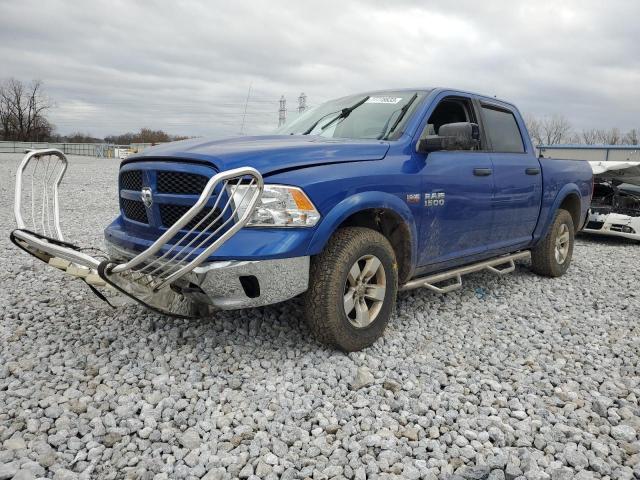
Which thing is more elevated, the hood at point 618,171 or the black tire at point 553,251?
the hood at point 618,171

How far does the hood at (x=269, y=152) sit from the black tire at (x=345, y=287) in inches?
19.9

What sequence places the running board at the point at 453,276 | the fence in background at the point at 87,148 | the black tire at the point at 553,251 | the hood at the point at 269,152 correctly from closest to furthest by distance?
the hood at the point at 269,152
the running board at the point at 453,276
the black tire at the point at 553,251
the fence in background at the point at 87,148

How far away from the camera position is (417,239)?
11.9 feet

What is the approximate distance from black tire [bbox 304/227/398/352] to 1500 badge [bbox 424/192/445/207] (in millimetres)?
515

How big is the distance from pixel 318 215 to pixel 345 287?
58cm

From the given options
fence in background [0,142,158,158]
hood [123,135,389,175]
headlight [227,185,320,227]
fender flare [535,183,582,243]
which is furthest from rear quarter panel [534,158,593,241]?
fence in background [0,142,158,158]

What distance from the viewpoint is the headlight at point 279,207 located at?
110 inches

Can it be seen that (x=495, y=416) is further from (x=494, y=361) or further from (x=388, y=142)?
(x=388, y=142)

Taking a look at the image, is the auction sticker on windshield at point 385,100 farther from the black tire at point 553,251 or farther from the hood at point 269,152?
the black tire at point 553,251

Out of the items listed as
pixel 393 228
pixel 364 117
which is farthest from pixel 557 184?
pixel 393 228

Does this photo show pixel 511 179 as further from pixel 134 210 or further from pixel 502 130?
pixel 134 210

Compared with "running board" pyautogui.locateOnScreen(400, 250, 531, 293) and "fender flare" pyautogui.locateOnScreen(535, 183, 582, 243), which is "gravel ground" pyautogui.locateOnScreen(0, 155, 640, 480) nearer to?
"running board" pyautogui.locateOnScreen(400, 250, 531, 293)

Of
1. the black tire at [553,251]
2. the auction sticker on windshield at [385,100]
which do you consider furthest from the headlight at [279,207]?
the black tire at [553,251]

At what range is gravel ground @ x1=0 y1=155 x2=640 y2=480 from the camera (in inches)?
89.0
